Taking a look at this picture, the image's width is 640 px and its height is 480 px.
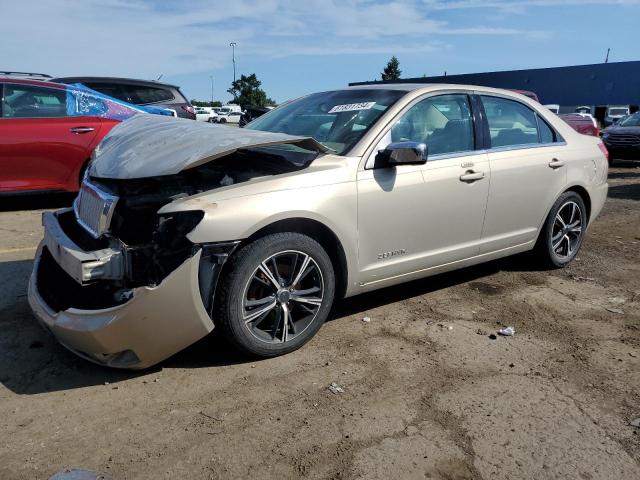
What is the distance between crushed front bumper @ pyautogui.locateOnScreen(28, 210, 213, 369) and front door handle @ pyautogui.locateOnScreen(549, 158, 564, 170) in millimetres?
3258

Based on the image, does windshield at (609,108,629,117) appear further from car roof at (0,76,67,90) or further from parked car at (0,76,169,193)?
car roof at (0,76,67,90)

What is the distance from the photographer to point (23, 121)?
22.4 ft

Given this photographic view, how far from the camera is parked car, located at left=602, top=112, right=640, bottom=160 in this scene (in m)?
14.0

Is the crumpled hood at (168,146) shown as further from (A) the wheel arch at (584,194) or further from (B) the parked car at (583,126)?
(B) the parked car at (583,126)

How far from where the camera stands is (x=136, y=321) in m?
2.84

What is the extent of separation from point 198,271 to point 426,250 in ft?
5.72

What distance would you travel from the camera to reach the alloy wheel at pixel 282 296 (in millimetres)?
3196

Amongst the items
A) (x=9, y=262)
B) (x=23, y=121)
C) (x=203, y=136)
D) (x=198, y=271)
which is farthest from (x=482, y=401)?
(x=23, y=121)

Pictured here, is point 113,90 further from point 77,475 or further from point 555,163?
point 77,475

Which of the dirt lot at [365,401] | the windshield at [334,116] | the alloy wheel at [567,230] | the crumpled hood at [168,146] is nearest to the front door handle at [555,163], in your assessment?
the alloy wheel at [567,230]

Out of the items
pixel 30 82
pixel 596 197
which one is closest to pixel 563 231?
pixel 596 197

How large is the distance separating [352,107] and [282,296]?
1596mm

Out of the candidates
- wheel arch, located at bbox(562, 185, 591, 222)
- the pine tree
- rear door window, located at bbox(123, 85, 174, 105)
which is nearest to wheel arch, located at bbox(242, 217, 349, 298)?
wheel arch, located at bbox(562, 185, 591, 222)

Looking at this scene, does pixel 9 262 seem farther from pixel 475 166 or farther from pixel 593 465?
pixel 593 465
